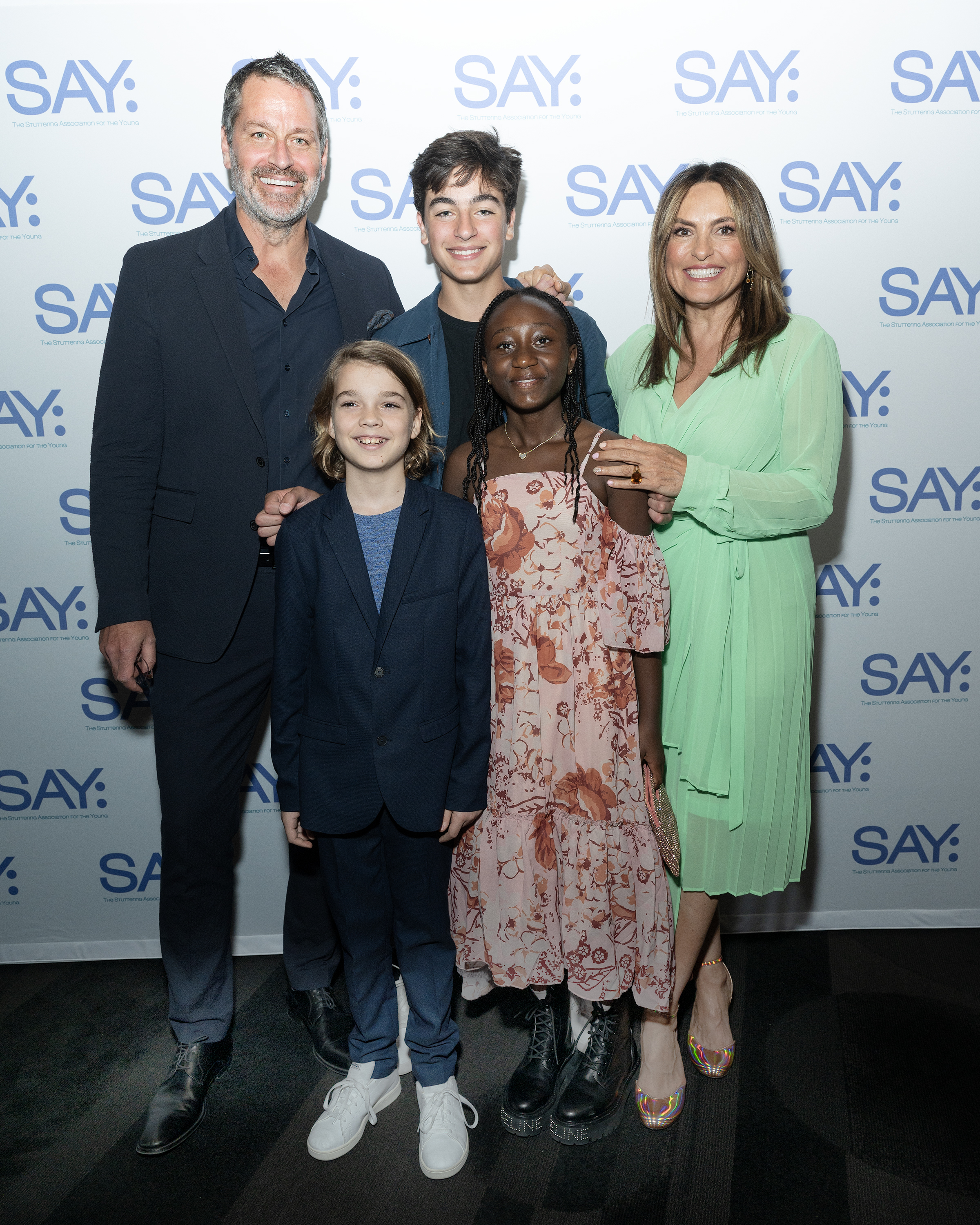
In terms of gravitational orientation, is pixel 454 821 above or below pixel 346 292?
below

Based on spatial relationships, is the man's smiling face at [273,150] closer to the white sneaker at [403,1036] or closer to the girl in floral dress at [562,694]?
the girl in floral dress at [562,694]

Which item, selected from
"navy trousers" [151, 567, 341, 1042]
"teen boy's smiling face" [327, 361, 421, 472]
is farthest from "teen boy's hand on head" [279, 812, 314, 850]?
"teen boy's smiling face" [327, 361, 421, 472]

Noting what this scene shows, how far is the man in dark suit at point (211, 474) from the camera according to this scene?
211 cm

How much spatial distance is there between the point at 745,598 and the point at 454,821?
0.80 meters

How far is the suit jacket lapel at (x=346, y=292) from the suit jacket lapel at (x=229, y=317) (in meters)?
0.24

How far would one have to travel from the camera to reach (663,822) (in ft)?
6.60

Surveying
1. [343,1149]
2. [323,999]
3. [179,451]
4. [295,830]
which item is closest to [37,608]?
[179,451]

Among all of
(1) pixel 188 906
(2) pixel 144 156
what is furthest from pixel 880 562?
(2) pixel 144 156

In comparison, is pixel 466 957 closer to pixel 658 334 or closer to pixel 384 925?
pixel 384 925

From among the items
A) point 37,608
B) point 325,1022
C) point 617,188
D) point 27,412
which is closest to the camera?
point 325,1022

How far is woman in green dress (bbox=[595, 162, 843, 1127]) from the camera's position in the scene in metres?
1.98

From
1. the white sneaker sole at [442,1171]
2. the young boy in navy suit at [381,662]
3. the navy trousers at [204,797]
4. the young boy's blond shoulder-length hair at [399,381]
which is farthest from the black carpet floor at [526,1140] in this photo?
the young boy's blond shoulder-length hair at [399,381]

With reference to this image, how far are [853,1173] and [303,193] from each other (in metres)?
2.51

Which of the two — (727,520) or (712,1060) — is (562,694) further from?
(712,1060)
